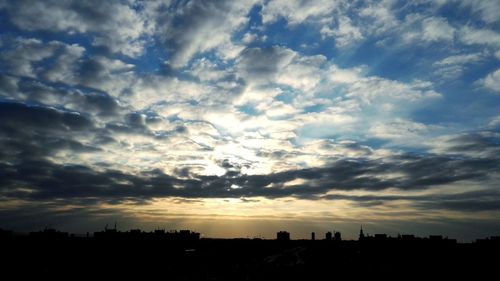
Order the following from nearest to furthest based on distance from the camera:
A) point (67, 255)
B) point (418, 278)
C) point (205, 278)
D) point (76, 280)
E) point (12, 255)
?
point (418, 278) < point (205, 278) < point (76, 280) < point (12, 255) < point (67, 255)

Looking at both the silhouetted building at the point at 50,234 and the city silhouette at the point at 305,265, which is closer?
the city silhouette at the point at 305,265

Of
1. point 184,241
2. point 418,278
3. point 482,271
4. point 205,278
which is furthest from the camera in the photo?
point 184,241

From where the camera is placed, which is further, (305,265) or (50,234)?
(50,234)

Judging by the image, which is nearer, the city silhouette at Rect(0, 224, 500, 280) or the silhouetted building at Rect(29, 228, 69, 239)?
the city silhouette at Rect(0, 224, 500, 280)

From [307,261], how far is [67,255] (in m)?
91.8

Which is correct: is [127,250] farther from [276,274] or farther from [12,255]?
Answer: [276,274]

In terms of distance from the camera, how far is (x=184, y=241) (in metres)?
196

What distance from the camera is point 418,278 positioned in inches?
1752

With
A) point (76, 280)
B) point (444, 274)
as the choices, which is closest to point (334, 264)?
point (444, 274)

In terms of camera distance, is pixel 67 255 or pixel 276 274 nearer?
pixel 276 274

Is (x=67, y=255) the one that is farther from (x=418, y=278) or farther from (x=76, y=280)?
(x=418, y=278)

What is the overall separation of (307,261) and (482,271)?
23.0 meters

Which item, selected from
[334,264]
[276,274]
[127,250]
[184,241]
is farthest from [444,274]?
[184,241]

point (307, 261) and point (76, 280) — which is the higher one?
point (307, 261)
